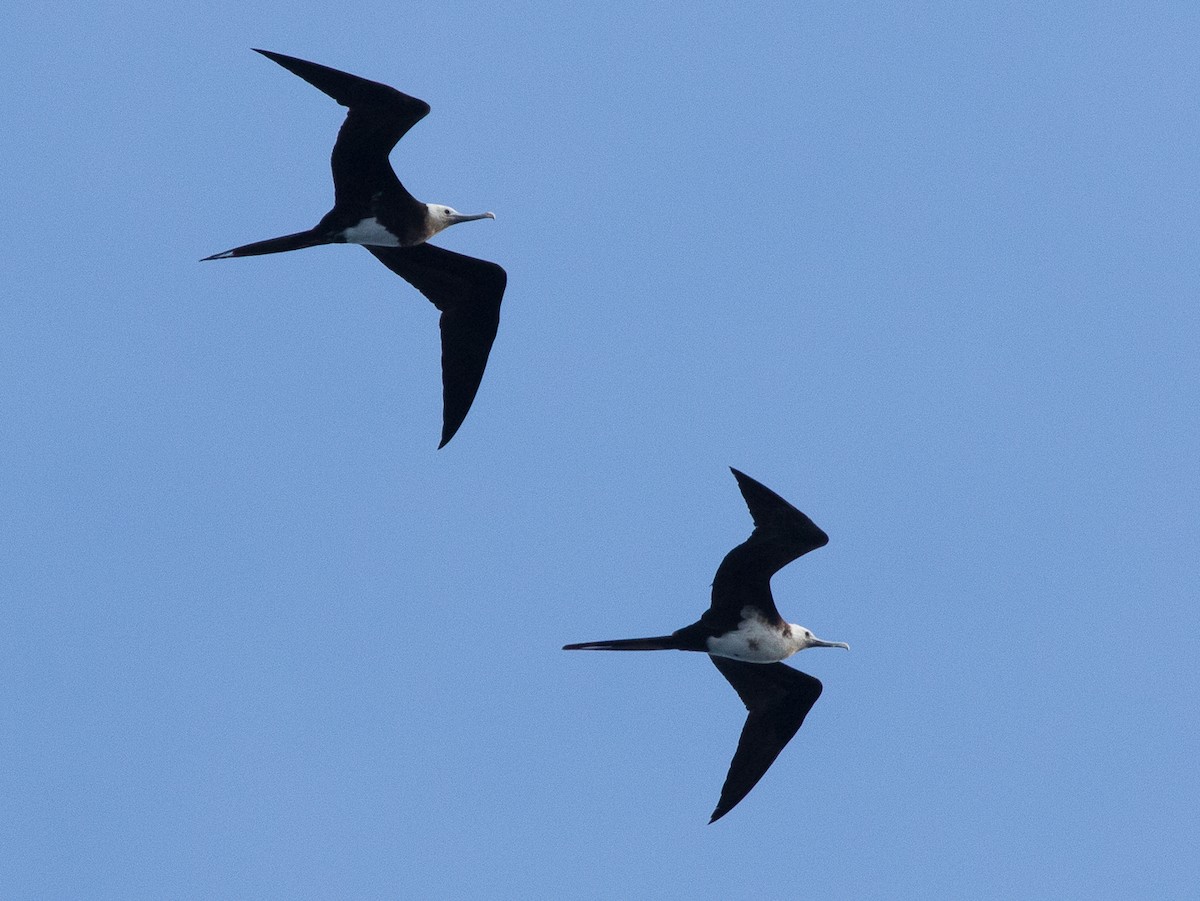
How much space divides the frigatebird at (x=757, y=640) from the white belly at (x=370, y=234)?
10.8 feet

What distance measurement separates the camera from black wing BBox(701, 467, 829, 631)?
13539 mm

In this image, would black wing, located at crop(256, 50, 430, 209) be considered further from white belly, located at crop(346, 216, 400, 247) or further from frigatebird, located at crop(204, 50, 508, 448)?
white belly, located at crop(346, 216, 400, 247)

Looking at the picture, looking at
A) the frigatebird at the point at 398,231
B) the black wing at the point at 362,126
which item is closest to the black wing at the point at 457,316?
the frigatebird at the point at 398,231

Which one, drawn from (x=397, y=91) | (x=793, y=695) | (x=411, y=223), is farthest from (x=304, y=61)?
(x=793, y=695)

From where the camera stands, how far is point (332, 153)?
1449 centimetres

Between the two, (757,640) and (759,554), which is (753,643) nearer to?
(757,640)

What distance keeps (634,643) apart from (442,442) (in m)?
2.52

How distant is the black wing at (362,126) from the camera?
14031 mm

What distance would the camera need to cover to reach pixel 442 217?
1544 centimetres

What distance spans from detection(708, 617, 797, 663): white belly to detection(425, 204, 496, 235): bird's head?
3.68m

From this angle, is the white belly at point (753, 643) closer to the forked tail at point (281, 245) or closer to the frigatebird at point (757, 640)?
the frigatebird at point (757, 640)

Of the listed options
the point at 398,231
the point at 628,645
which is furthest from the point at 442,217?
the point at 628,645

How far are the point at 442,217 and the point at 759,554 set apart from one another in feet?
11.8

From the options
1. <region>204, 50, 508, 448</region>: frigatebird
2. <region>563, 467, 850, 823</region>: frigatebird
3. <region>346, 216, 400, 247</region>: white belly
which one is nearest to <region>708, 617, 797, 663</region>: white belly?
<region>563, 467, 850, 823</region>: frigatebird
